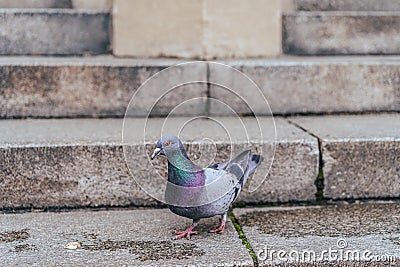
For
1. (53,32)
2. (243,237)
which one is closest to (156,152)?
(243,237)

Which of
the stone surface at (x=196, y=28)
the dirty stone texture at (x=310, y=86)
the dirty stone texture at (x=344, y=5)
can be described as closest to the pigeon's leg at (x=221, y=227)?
the dirty stone texture at (x=310, y=86)

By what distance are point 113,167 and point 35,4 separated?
177 centimetres

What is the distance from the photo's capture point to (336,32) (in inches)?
134

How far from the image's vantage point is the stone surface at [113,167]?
2.26 metres

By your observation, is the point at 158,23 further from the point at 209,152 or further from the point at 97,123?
the point at 209,152

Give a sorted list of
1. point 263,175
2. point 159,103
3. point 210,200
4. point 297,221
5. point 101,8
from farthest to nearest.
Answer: point 101,8, point 159,103, point 263,175, point 297,221, point 210,200

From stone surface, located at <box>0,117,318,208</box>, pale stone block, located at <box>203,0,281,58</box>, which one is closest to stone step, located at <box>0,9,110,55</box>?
pale stone block, located at <box>203,0,281,58</box>

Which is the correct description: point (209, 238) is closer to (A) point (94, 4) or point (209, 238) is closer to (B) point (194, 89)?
(B) point (194, 89)

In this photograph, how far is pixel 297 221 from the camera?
2143 millimetres

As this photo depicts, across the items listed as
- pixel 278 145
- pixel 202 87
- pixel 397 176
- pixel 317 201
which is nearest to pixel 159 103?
pixel 202 87

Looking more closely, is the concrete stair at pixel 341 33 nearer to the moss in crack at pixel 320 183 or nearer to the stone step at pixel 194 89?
the stone step at pixel 194 89

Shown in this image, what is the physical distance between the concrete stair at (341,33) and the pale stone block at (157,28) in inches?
26.7

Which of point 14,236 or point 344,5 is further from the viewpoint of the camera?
point 344,5

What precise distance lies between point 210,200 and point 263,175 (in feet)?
1.69
